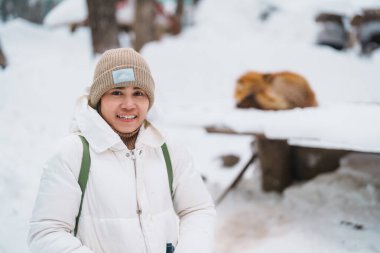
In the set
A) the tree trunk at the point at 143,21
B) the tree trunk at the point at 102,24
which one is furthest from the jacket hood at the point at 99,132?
the tree trunk at the point at 143,21

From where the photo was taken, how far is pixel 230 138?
6.75m

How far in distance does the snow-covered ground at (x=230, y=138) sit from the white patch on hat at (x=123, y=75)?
33 centimetres

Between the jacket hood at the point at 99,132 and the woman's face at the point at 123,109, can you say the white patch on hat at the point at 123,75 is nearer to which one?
the woman's face at the point at 123,109

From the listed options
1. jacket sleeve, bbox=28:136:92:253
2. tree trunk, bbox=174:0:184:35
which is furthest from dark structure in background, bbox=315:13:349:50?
jacket sleeve, bbox=28:136:92:253

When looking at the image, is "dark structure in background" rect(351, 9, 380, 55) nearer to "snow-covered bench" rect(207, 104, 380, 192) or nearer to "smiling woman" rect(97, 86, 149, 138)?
"snow-covered bench" rect(207, 104, 380, 192)

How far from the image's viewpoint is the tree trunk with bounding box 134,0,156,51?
8633 mm

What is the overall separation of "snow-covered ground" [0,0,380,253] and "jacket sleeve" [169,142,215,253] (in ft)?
1.10

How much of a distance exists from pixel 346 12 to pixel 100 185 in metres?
12.5

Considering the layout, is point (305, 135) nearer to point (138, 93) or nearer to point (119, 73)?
point (138, 93)

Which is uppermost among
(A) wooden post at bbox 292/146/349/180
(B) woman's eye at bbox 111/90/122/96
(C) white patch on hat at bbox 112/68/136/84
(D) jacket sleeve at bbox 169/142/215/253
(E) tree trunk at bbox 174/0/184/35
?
(E) tree trunk at bbox 174/0/184/35

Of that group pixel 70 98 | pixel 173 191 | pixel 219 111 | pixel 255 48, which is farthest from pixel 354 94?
pixel 173 191

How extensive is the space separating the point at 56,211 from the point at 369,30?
11.8m

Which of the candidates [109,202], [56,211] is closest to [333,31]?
[109,202]

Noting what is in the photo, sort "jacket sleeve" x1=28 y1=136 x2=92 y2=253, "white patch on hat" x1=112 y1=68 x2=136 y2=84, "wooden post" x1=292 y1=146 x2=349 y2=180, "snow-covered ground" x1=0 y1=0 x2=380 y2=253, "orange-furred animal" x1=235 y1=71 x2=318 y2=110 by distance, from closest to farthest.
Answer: "jacket sleeve" x1=28 y1=136 x2=92 y2=253
"white patch on hat" x1=112 y1=68 x2=136 y2=84
"snow-covered ground" x1=0 y1=0 x2=380 y2=253
"orange-furred animal" x1=235 y1=71 x2=318 y2=110
"wooden post" x1=292 y1=146 x2=349 y2=180
